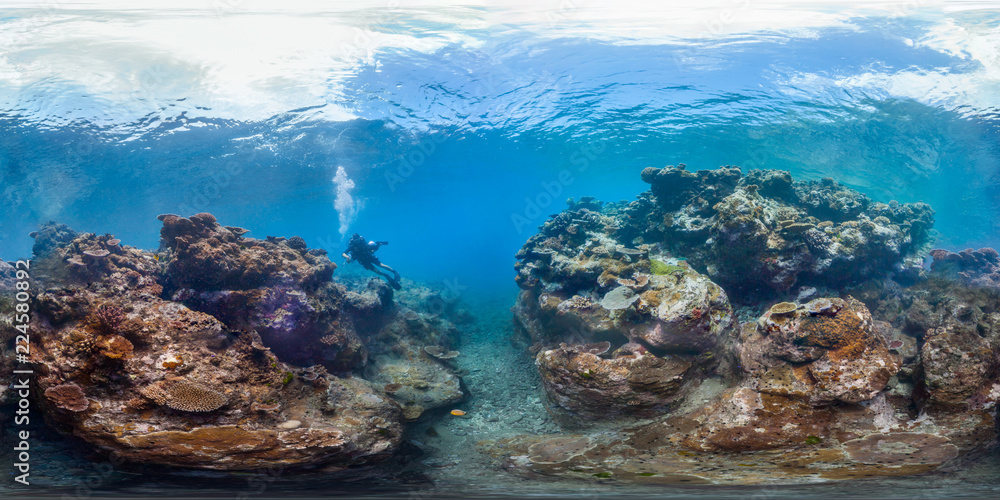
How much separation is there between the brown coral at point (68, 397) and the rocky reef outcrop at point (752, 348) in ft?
18.2

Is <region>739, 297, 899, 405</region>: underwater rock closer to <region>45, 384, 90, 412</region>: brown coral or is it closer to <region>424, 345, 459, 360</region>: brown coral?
<region>424, 345, 459, 360</region>: brown coral

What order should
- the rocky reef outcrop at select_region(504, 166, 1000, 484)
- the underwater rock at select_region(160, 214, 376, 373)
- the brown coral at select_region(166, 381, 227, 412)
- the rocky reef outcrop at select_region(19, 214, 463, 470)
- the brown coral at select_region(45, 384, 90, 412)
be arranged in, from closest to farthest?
the brown coral at select_region(45, 384, 90, 412)
the rocky reef outcrop at select_region(19, 214, 463, 470)
the brown coral at select_region(166, 381, 227, 412)
the rocky reef outcrop at select_region(504, 166, 1000, 484)
the underwater rock at select_region(160, 214, 376, 373)

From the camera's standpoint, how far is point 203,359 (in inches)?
203

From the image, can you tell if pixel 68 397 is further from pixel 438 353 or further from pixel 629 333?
pixel 629 333

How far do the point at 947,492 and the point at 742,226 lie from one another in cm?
509

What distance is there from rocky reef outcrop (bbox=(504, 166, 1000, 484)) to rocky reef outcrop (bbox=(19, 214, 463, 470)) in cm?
301

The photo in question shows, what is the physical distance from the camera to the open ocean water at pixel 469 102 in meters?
5.79

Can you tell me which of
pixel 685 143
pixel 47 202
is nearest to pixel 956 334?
pixel 685 143

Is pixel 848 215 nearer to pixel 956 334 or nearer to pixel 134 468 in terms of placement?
pixel 956 334

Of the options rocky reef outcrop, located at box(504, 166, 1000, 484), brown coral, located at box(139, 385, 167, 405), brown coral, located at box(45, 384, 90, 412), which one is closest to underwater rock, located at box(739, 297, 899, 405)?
rocky reef outcrop, located at box(504, 166, 1000, 484)

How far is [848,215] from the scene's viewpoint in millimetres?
11000

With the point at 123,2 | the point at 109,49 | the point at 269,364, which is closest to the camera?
the point at 269,364

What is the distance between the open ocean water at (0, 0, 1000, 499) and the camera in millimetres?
5785

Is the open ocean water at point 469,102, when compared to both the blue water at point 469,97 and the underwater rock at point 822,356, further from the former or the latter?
the underwater rock at point 822,356
